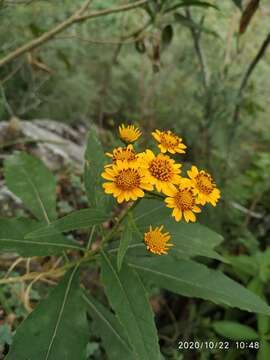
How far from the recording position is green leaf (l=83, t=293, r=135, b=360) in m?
1.25

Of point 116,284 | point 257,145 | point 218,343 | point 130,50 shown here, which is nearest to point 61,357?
point 116,284

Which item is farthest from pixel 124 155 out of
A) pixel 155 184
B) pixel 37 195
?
pixel 37 195

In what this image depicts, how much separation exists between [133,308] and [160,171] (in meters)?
0.34

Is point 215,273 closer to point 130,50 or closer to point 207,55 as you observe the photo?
point 207,55

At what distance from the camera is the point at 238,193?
2.53 meters

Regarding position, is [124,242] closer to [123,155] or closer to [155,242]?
[155,242]

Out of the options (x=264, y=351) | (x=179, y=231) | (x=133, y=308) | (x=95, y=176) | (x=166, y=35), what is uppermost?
(x=166, y=35)

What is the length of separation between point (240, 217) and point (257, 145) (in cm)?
94

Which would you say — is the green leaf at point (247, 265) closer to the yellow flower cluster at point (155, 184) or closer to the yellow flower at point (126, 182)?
the yellow flower cluster at point (155, 184)

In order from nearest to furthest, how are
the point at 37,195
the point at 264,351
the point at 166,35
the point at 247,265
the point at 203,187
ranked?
1. the point at 203,187
2. the point at 37,195
3. the point at 264,351
4. the point at 247,265
5. the point at 166,35

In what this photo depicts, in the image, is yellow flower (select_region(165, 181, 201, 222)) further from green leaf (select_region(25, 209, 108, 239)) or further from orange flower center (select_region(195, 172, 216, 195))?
green leaf (select_region(25, 209, 108, 239))

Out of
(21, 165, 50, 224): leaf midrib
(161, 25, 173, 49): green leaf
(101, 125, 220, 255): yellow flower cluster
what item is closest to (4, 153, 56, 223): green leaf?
(21, 165, 50, 224): leaf midrib

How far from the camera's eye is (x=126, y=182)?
100cm

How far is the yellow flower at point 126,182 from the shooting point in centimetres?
101
